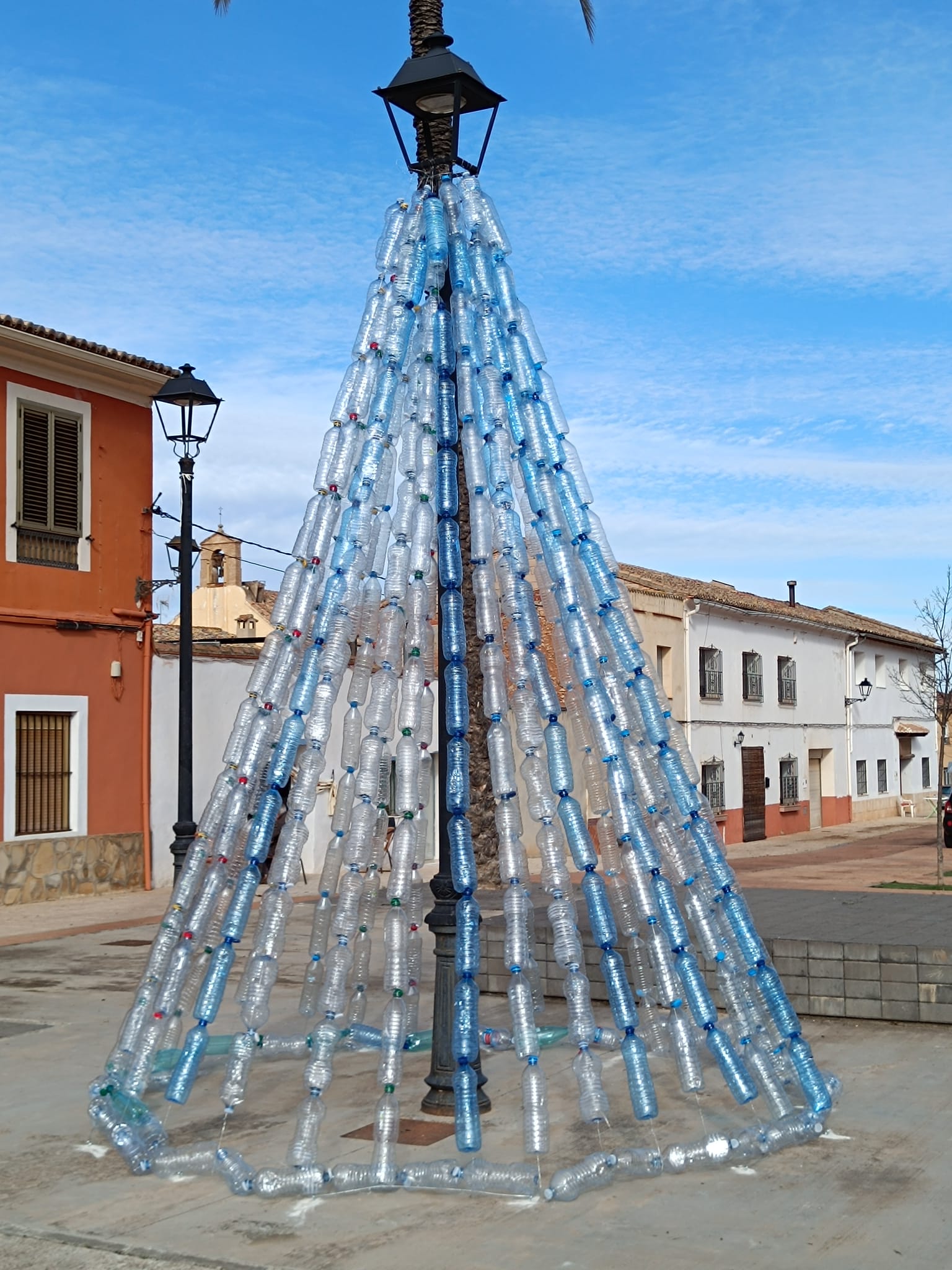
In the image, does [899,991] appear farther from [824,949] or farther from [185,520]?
[185,520]

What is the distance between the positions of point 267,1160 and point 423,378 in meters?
3.63

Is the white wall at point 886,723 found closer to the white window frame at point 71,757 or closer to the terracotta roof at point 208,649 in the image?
the terracotta roof at point 208,649

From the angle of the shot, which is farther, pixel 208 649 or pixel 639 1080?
pixel 208 649

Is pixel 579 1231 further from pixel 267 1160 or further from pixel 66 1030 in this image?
pixel 66 1030

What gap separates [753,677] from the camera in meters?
32.7

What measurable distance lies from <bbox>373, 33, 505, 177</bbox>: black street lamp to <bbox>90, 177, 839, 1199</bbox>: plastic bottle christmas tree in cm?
22

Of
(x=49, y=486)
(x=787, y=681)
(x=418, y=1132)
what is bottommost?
(x=418, y=1132)

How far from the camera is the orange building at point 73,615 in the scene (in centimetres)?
1596

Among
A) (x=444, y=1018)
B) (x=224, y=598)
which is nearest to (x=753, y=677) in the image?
(x=224, y=598)

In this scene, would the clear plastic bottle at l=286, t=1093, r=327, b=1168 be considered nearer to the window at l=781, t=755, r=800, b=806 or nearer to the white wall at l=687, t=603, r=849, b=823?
the white wall at l=687, t=603, r=849, b=823

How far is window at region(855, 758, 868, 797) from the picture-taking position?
37938 mm

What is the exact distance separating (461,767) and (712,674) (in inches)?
984

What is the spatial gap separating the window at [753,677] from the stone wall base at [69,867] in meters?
18.2

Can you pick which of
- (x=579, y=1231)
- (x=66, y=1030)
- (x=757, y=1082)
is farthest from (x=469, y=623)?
(x=579, y=1231)
